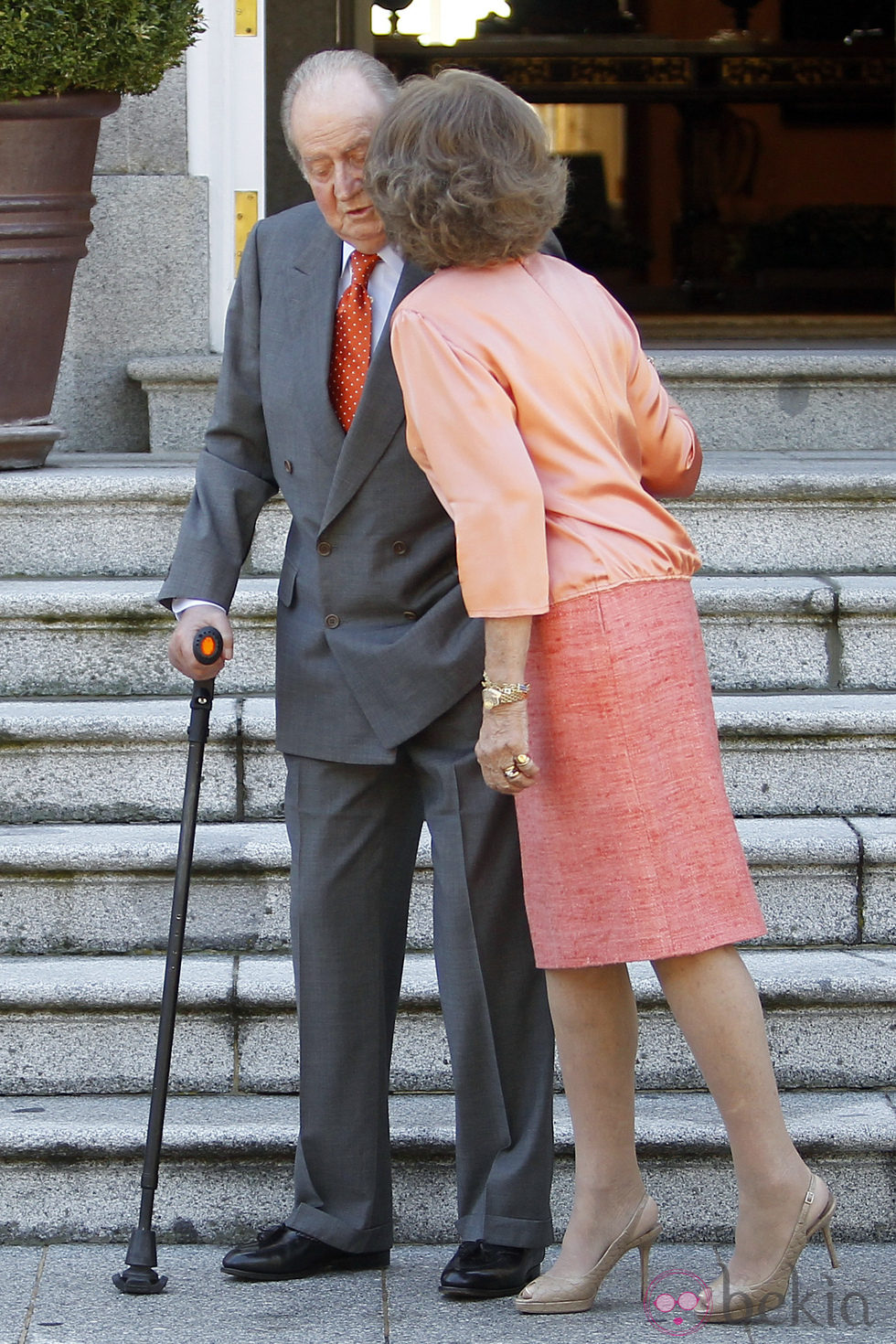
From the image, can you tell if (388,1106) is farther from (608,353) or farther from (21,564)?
(21,564)

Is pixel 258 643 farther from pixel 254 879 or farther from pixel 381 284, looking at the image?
pixel 381 284

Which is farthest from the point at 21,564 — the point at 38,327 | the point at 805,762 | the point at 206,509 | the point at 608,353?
the point at 608,353

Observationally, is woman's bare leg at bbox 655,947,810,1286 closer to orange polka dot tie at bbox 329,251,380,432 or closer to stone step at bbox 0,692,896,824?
orange polka dot tie at bbox 329,251,380,432

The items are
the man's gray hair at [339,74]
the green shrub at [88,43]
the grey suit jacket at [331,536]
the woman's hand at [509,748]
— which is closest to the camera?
the woman's hand at [509,748]

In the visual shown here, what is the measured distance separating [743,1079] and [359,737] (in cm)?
75

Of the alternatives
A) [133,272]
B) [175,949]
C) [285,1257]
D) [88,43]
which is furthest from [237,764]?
[133,272]

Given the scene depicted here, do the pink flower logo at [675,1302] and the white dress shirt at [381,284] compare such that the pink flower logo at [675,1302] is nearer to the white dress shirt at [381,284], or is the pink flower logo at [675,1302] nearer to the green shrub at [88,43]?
the white dress shirt at [381,284]

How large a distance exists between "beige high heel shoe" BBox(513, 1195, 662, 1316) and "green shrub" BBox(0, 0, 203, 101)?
2.95 meters

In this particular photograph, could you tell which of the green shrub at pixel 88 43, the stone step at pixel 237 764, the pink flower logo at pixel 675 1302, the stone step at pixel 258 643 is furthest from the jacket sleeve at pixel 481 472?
the green shrub at pixel 88 43

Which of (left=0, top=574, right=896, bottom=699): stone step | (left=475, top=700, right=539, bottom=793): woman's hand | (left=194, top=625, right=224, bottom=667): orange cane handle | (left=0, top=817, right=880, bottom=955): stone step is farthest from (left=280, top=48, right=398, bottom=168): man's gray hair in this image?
(left=0, top=574, right=896, bottom=699): stone step

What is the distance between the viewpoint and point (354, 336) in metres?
2.76

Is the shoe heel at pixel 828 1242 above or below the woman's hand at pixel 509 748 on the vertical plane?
below

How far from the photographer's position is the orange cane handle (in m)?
2.82

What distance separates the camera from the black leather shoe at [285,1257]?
2902 millimetres
